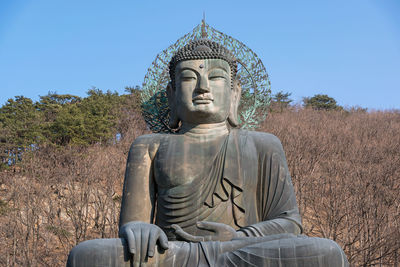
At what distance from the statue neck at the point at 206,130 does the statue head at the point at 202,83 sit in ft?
0.15

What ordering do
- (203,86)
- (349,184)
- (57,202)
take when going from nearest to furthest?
(203,86) < (349,184) < (57,202)

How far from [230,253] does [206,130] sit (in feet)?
4.87

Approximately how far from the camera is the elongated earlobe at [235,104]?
18.6 ft

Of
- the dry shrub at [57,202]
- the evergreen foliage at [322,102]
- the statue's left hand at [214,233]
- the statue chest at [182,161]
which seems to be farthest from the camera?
the evergreen foliage at [322,102]

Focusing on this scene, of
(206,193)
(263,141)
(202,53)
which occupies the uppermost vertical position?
(202,53)

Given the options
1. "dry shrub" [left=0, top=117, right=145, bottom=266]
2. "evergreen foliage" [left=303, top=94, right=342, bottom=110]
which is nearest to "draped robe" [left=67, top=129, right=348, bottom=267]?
"dry shrub" [left=0, top=117, right=145, bottom=266]

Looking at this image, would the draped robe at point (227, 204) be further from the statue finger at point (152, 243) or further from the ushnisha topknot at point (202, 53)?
the ushnisha topknot at point (202, 53)

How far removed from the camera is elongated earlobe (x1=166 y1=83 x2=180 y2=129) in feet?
18.5

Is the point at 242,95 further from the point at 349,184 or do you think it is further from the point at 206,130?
the point at 349,184

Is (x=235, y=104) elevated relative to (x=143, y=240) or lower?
elevated

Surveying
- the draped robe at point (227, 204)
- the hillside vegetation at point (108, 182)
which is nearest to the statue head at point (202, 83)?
the draped robe at point (227, 204)

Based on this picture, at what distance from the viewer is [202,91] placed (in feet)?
17.4

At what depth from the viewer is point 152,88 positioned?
613cm

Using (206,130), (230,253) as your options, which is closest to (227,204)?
(230,253)
